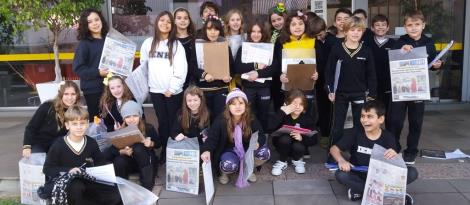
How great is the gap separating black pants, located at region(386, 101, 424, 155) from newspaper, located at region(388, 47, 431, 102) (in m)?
0.18

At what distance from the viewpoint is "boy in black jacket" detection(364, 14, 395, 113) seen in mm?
4973

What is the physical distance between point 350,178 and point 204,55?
1.83 meters

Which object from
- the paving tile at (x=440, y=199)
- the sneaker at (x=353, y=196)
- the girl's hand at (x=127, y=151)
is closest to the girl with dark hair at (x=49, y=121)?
the girl's hand at (x=127, y=151)

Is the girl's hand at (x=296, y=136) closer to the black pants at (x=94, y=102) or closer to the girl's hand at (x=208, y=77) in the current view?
the girl's hand at (x=208, y=77)

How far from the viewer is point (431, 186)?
422 centimetres

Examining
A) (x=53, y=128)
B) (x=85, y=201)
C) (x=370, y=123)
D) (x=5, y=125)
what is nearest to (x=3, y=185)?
A: (x=53, y=128)

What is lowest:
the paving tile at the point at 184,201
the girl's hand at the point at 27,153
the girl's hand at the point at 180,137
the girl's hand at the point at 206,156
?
the paving tile at the point at 184,201

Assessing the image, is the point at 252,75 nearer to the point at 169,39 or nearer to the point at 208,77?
the point at 208,77

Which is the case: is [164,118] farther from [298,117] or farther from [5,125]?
[5,125]

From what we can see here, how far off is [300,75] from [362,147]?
1.10 meters

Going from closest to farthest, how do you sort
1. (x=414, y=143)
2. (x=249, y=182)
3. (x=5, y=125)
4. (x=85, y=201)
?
1. (x=85, y=201)
2. (x=249, y=182)
3. (x=414, y=143)
4. (x=5, y=125)

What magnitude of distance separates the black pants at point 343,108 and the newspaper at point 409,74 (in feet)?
1.15

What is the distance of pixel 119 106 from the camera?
4.64 metres

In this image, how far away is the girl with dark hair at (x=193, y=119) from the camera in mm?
4496
